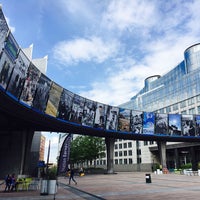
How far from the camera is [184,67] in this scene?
314 feet

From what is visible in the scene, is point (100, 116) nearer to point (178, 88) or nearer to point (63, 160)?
point (63, 160)

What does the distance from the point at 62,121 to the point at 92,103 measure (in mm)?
8551

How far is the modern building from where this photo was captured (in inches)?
3054

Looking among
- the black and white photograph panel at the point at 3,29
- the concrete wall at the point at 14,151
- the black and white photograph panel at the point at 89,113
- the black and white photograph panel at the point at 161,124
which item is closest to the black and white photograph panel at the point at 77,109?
the black and white photograph panel at the point at 89,113

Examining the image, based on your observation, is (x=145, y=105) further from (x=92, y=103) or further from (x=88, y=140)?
(x=92, y=103)

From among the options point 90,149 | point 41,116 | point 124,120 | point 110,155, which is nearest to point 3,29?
point 41,116

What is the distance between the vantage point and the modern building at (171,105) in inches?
3054

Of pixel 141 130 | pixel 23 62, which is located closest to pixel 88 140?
pixel 141 130

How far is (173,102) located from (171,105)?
1.60m

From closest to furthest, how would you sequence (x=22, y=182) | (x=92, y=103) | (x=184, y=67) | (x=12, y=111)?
(x=22, y=182) < (x=12, y=111) < (x=92, y=103) < (x=184, y=67)

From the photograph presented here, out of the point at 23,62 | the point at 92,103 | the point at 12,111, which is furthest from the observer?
the point at 92,103

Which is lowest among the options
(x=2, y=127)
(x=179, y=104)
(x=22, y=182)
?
(x=22, y=182)

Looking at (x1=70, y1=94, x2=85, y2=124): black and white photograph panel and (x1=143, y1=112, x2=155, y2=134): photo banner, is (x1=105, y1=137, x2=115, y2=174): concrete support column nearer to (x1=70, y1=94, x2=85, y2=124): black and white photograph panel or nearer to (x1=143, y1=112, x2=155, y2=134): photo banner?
(x1=143, y1=112, x2=155, y2=134): photo banner

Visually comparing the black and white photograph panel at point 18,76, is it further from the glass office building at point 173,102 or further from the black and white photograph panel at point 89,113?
the glass office building at point 173,102
